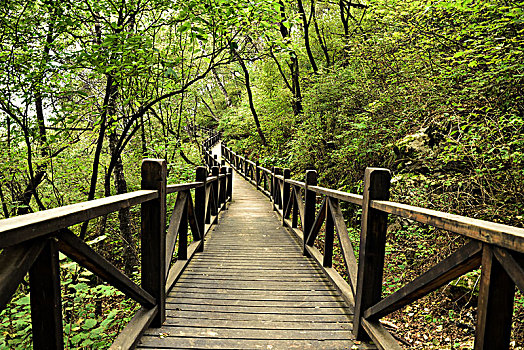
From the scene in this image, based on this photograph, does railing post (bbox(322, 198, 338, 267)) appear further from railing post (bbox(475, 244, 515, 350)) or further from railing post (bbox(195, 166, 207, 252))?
railing post (bbox(475, 244, 515, 350))

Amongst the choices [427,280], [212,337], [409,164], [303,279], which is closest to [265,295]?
[303,279]

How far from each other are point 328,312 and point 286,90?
11.1 m

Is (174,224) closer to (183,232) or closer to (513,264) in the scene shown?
(183,232)

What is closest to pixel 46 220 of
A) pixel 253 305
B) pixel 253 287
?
pixel 253 305

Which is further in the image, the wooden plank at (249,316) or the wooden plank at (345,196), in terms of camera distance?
the wooden plank at (249,316)

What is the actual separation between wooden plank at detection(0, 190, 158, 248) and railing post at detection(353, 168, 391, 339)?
182cm

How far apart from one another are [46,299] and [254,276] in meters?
2.88

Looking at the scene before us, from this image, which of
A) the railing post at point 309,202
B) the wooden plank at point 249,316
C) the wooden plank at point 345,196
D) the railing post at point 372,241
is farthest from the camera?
the railing post at point 309,202

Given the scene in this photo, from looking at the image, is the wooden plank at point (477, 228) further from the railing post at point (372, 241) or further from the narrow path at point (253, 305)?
the narrow path at point (253, 305)

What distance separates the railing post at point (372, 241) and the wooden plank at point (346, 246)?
0.26 m

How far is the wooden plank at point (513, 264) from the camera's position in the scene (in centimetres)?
107

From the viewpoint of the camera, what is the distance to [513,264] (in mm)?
1101

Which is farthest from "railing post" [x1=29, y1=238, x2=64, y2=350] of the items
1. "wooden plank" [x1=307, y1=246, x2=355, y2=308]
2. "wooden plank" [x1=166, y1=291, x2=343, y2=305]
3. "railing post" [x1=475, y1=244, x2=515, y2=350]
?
"wooden plank" [x1=307, y1=246, x2=355, y2=308]

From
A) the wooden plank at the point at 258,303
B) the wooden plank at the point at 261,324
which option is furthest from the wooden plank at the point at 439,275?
the wooden plank at the point at 258,303
